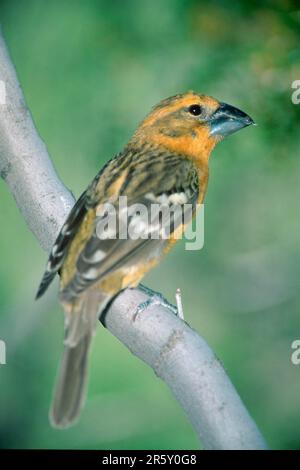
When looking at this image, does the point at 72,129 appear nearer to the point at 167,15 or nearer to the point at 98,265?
the point at 167,15

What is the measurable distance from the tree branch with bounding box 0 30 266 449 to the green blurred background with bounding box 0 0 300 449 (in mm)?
1198

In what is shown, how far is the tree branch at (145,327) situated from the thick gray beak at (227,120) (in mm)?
850

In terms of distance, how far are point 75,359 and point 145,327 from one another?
0.82 ft

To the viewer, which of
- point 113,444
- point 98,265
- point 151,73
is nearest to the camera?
point 98,265

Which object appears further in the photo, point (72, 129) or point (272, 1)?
point (72, 129)

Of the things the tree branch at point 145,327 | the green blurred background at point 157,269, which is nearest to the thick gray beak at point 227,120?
the green blurred background at point 157,269

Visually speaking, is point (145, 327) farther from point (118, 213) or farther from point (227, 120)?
point (227, 120)

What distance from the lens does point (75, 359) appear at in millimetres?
2500

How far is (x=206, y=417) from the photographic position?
2109mm

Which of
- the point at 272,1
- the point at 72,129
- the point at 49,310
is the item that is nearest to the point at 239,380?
the point at 49,310

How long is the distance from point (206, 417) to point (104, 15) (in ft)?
11.1

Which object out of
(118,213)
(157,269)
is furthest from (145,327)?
(157,269)

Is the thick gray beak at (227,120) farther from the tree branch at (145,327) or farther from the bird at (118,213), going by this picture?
the tree branch at (145,327)
